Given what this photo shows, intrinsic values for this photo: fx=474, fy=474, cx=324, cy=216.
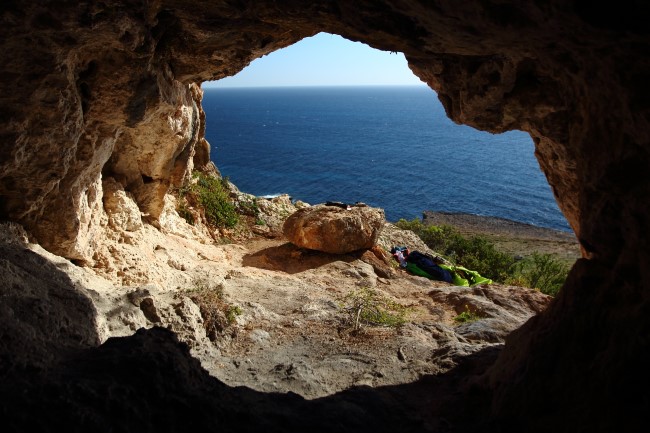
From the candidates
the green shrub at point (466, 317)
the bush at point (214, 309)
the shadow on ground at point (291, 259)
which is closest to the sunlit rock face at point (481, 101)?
the bush at point (214, 309)

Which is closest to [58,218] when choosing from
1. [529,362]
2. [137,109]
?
[137,109]

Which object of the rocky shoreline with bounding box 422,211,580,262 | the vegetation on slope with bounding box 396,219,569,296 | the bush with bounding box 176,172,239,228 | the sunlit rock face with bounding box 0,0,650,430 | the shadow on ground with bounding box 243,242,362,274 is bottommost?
the rocky shoreline with bounding box 422,211,580,262

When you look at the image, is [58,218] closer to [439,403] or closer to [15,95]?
[15,95]

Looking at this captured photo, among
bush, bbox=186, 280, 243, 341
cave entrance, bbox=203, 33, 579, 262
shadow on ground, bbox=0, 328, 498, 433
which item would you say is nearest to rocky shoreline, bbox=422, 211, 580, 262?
cave entrance, bbox=203, 33, 579, 262

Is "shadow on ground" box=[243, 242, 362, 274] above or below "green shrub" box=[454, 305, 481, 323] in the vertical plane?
below

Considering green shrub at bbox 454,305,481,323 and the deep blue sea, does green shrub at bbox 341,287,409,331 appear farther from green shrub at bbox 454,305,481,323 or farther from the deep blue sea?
the deep blue sea

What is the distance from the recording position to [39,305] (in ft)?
20.3

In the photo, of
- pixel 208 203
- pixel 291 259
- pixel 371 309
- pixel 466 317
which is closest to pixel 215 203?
pixel 208 203

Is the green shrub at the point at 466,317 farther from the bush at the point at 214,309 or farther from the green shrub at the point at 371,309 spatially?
the bush at the point at 214,309

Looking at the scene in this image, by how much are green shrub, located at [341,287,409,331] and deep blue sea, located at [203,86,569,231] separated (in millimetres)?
41631

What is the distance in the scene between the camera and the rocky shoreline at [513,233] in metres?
45.2

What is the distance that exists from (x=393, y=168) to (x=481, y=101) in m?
70.6

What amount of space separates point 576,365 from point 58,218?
905 centimetres

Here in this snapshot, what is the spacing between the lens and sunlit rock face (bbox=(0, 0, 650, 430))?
194 inches
